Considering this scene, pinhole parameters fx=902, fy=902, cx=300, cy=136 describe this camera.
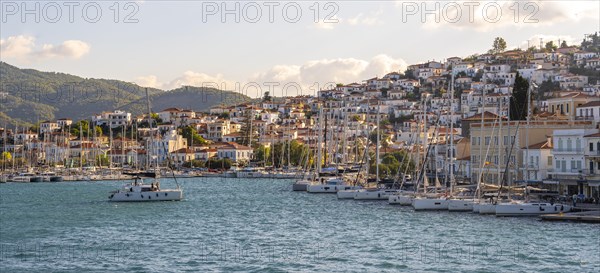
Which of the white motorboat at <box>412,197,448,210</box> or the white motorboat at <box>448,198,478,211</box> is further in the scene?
the white motorboat at <box>412,197,448,210</box>

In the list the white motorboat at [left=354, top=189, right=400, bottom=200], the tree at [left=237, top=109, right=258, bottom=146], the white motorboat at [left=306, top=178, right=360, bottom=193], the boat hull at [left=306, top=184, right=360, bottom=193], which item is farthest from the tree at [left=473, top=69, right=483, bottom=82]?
the white motorboat at [left=354, top=189, right=400, bottom=200]

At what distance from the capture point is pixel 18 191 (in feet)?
268

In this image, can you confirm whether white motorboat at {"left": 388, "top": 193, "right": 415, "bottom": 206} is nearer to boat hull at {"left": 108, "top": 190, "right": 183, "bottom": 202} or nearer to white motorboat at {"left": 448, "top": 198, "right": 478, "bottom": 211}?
white motorboat at {"left": 448, "top": 198, "right": 478, "bottom": 211}

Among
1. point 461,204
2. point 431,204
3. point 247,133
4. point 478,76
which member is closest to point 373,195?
point 431,204

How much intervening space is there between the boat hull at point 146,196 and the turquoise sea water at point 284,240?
170cm

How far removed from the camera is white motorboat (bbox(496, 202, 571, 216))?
44.3 m

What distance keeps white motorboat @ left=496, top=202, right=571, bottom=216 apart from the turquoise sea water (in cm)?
83

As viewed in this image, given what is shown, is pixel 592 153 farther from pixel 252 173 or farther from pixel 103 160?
pixel 103 160

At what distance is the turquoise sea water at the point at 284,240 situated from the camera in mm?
31766

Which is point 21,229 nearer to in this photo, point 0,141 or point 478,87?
point 0,141

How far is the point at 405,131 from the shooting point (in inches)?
5561

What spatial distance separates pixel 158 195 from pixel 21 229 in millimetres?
15290

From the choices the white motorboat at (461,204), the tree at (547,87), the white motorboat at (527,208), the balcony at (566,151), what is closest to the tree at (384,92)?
the tree at (547,87)

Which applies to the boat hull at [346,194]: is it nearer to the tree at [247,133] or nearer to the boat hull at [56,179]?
the boat hull at [56,179]
